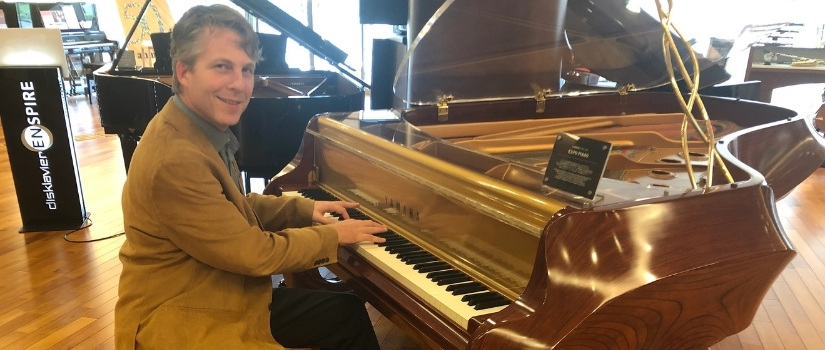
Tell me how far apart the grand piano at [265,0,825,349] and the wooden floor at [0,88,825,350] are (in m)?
0.80

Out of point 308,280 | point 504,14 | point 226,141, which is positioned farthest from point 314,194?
point 504,14

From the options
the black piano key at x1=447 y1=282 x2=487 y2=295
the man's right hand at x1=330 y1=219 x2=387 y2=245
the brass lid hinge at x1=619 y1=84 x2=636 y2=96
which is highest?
the brass lid hinge at x1=619 y1=84 x2=636 y2=96

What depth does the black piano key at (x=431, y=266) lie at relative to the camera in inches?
62.9

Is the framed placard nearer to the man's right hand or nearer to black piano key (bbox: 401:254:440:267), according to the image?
black piano key (bbox: 401:254:440:267)

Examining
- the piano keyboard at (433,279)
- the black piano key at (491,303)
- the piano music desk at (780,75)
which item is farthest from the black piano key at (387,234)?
the piano music desk at (780,75)

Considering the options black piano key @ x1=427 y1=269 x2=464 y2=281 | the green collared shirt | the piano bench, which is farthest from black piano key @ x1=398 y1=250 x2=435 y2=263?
the piano bench

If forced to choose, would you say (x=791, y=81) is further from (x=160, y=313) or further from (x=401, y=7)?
(x=160, y=313)

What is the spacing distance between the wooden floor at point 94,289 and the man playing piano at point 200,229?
124 centimetres

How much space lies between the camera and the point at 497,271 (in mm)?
1504

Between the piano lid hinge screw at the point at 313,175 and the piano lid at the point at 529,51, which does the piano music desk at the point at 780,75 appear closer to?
the piano lid at the point at 529,51

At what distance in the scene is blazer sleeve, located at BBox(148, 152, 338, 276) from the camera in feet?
4.75

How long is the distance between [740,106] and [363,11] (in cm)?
247

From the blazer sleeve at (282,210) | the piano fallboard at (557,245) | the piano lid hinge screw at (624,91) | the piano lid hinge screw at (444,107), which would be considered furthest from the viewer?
the piano lid hinge screw at (624,91)

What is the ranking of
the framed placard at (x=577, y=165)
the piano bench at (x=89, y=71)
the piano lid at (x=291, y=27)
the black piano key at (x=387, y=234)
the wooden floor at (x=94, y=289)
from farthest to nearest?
1. the piano bench at (x=89, y=71)
2. the piano lid at (x=291, y=27)
3. the wooden floor at (x=94, y=289)
4. the black piano key at (x=387, y=234)
5. the framed placard at (x=577, y=165)
